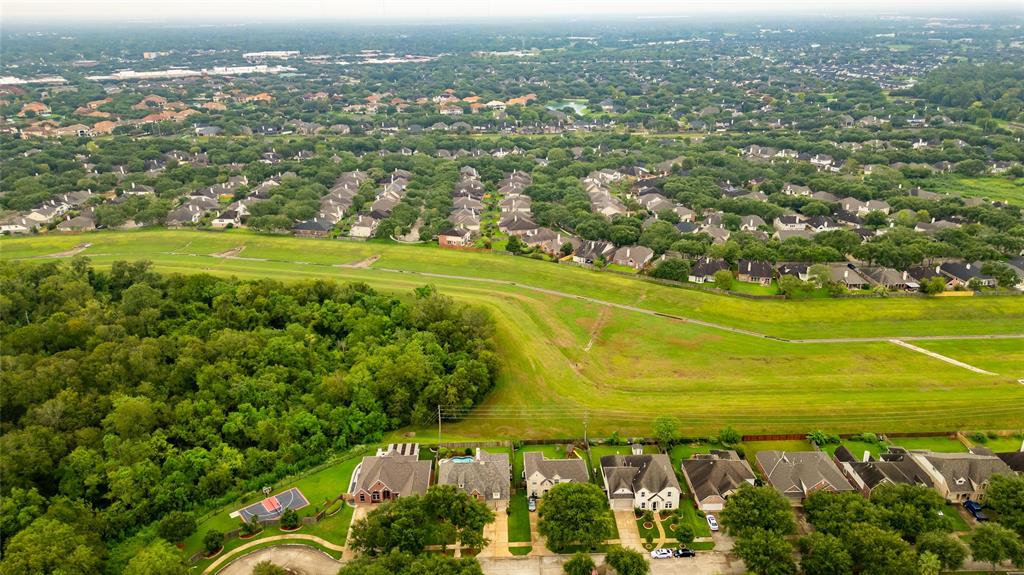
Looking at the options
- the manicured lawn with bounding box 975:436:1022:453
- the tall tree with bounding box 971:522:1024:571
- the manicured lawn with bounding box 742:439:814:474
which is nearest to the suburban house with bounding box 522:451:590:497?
the manicured lawn with bounding box 742:439:814:474

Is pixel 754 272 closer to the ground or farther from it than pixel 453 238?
closer to the ground

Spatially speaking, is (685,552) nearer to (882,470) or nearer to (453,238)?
(882,470)

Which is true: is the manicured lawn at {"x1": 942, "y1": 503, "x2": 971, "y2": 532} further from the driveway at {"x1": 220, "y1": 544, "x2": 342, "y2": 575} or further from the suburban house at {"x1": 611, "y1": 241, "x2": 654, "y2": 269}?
the suburban house at {"x1": 611, "y1": 241, "x2": 654, "y2": 269}

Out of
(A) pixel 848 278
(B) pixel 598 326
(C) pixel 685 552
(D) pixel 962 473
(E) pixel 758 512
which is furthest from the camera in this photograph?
(A) pixel 848 278


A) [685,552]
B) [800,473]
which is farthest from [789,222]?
[685,552]

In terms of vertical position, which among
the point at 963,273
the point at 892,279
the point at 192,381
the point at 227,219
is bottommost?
the point at 192,381

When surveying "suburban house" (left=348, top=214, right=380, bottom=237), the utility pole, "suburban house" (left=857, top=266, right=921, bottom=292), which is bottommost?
the utility pole

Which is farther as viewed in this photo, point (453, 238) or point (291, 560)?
point (453, 238)
